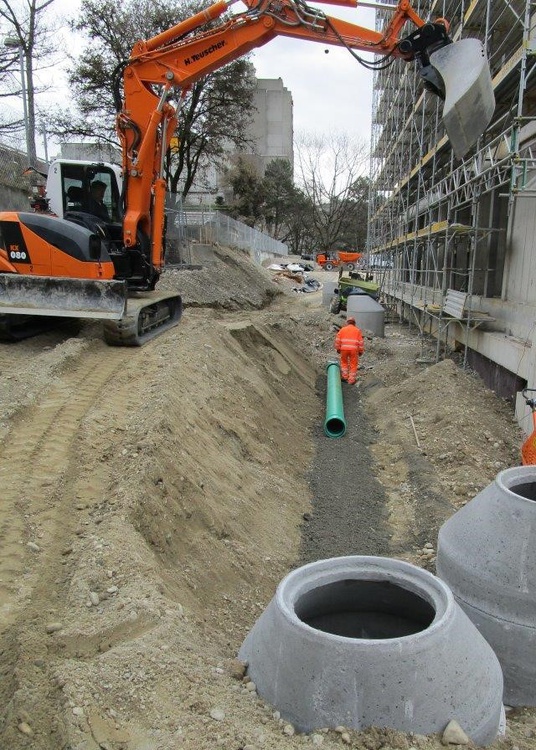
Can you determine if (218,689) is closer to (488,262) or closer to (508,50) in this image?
(488,262)

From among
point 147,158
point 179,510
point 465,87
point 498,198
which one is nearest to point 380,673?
point 179,510

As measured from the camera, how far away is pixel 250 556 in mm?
5695

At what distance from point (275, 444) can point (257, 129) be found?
70440 mm

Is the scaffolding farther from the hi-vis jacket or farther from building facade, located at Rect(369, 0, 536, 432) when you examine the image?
the hi-vis jacket

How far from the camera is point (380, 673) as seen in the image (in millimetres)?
2738

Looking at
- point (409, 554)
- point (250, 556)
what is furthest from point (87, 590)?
point (409, 554)

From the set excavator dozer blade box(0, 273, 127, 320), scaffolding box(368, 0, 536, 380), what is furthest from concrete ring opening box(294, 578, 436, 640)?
scaffolding box(368, 0, 536, 380)

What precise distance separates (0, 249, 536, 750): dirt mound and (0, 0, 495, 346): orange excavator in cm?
70

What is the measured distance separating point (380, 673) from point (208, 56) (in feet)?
30.6

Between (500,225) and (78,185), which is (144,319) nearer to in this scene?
(78,185)

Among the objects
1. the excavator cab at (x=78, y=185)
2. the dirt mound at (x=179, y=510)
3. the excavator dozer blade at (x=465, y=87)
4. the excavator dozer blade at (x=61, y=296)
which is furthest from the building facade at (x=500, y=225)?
the excavator cab at (x=78, y=185)

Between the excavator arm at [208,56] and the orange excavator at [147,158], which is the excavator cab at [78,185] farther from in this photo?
the excavator arm at [208,56]

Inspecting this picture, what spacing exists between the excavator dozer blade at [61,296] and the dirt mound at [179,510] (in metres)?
0.57

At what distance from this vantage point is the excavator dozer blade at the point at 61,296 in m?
8.32
